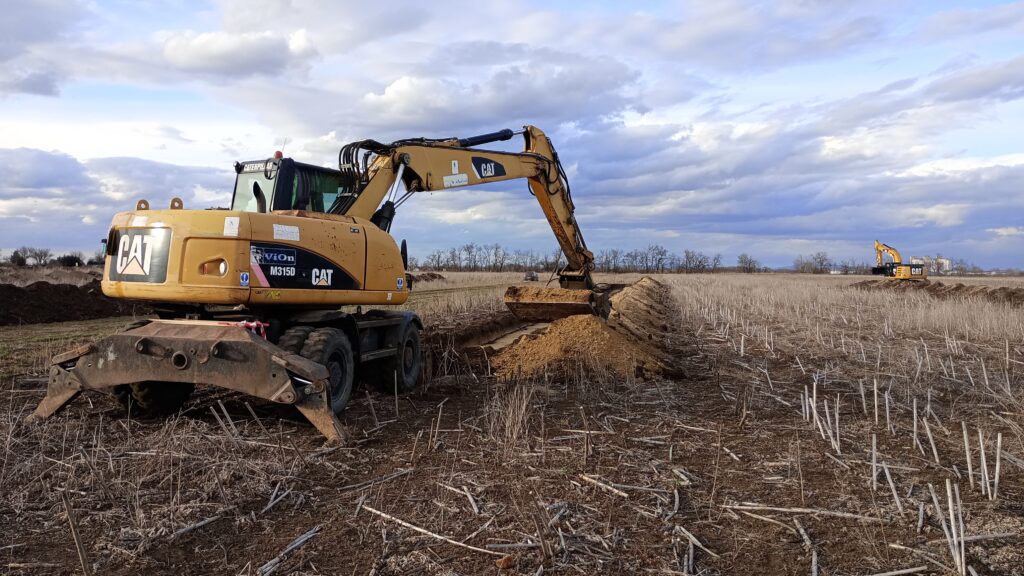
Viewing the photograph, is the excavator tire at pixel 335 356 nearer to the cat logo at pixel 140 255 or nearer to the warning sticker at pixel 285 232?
the warning sticker at pixel 285 232

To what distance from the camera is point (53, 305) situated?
19.6m

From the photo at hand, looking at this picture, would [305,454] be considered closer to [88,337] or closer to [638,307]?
[88,337]

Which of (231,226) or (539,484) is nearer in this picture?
(539,484)

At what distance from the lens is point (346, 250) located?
7738 mm

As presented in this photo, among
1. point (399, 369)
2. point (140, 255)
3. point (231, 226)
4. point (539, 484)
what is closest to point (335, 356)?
point (231, 226)

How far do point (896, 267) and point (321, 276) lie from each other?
4361 cm

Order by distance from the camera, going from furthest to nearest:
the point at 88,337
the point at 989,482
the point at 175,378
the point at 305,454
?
the point at 88,337 → the point at 175,378 → the point at 305,454 → the point at 989,482

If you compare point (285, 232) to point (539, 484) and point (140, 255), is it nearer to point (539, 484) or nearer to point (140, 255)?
point (140, 255)

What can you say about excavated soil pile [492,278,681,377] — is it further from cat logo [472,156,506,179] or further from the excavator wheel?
the excavator wheel

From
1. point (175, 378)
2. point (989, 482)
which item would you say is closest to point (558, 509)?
point (989, 482)

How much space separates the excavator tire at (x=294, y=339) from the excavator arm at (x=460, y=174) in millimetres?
1975

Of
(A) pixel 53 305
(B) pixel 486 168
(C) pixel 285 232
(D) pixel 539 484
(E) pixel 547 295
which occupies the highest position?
(B) pixel 486 168

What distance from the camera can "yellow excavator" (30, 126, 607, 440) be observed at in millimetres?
6465

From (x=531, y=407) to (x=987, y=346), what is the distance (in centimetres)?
963
